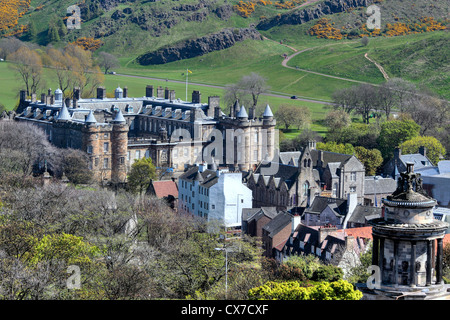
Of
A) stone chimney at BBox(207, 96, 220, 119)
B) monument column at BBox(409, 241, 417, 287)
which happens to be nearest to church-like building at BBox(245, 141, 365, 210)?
stone chimney at BBox(207, 96, 220, 119)

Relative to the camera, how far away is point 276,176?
10469cm

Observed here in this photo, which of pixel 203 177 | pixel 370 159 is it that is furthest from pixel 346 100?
pixel 203 177

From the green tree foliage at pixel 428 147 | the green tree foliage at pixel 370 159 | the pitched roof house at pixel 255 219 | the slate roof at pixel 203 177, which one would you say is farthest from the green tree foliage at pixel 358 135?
the pitched roof house at pixel 255 219

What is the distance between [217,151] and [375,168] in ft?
67.9

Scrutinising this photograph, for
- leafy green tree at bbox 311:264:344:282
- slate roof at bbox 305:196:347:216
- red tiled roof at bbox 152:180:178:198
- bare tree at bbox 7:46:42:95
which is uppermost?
bare tree at bbox 7:46:42:95

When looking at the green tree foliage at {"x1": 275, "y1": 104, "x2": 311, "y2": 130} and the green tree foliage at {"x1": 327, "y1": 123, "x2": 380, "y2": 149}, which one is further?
the green tree foliage at {"x1": 275, "y1": 104, "x2": 311, "y2": 130}

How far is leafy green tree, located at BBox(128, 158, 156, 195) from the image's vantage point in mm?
112562

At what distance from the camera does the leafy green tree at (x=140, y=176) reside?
11256 centimetres

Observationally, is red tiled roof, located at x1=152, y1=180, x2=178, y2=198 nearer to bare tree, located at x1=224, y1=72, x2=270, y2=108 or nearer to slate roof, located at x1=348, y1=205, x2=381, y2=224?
slate roof, located at x1=348, y1=205, x2=381, y2=224

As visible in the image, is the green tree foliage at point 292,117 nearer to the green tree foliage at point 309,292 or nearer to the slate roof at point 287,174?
the slate roof at point 287,174

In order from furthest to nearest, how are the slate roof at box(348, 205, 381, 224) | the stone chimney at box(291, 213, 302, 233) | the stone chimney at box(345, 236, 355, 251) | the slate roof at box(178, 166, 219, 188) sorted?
the slate roof at box(178, 166, 219, 188), the slate roof at box(348, 205, 381, 224), the stone chimney at box(291, 213, 302, 233), the stone chimney at box(345, 236, 355, 251)

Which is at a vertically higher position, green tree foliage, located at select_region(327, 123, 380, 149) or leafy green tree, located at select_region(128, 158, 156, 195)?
green tree foliage, located at select_region(327, 123, 380, 149)

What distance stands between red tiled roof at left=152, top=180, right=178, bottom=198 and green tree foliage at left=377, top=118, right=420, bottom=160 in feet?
129
